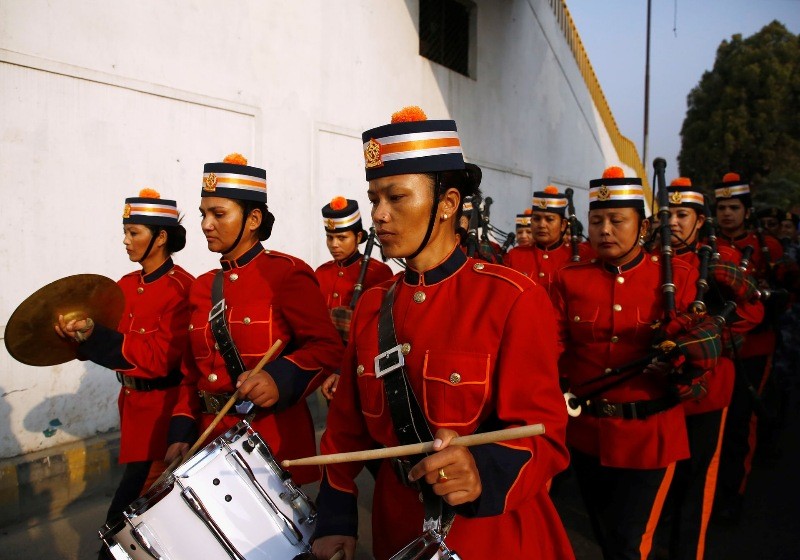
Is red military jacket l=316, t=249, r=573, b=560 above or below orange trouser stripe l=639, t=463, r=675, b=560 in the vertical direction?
above

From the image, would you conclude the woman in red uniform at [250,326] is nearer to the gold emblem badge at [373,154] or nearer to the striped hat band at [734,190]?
the gold emblem badge at [373,154]

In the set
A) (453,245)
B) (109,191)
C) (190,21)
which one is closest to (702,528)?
(453,245)

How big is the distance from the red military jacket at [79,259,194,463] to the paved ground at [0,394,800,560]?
4.94 ft

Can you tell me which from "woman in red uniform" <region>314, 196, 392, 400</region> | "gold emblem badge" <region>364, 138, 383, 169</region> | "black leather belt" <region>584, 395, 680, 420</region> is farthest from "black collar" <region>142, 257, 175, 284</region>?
"black leather belt" <region>584, 395, 680, 420</region>

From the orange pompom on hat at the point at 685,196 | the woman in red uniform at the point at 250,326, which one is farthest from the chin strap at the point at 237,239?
the orange pompom on hat at the point at 685,196

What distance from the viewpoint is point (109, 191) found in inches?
236

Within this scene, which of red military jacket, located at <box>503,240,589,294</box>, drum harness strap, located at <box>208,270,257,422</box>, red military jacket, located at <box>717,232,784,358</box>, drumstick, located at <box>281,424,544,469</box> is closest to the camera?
drumstick, located at <box>281,424,544,469</box>

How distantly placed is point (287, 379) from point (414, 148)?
145 centimetres

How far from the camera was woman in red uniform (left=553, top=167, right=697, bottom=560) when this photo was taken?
3.35 meters

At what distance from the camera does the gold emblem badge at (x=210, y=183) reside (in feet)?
11.1

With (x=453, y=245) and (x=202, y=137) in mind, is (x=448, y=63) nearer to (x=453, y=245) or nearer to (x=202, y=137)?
(x=202, y=137)

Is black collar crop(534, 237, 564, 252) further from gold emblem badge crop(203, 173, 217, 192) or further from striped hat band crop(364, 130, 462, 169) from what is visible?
striped hat band crop(364, 130, 462, 169)

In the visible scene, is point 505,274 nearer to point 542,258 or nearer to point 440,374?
point 440,374

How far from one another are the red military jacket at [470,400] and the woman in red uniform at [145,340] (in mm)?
1753
